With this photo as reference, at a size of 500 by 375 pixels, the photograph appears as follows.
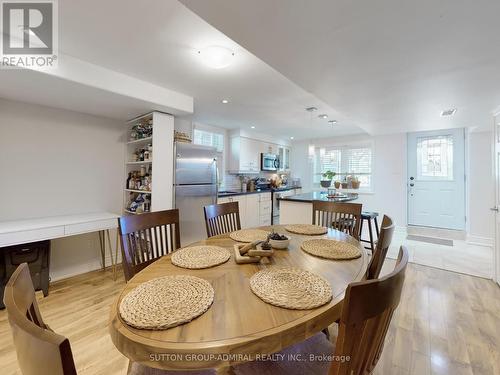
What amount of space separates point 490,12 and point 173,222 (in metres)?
2.13

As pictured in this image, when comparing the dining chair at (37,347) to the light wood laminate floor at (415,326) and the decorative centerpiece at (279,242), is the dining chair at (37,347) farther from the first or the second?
the light wood laminate floor at (415,326)

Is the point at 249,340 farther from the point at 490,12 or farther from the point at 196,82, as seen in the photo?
the point at 196,82

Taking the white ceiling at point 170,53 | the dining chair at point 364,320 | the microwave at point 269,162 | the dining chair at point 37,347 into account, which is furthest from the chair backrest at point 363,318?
the microwave at point 269,162

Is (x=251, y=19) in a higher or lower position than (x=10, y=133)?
higher

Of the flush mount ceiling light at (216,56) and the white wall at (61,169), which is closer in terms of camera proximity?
the flush mount ceiling light at (216,56)

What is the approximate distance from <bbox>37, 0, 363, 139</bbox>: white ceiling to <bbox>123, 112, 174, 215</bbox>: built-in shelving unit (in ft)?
1.80

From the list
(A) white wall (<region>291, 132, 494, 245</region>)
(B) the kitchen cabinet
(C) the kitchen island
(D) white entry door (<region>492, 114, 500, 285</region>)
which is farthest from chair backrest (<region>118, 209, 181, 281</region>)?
(B) the kitchen cabinet

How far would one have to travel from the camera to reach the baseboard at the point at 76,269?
8.94 ft

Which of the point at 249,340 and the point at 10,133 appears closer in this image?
the point at 249,340

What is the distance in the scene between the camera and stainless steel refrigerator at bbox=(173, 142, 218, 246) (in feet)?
10.2

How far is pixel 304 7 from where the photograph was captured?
44.6 inches

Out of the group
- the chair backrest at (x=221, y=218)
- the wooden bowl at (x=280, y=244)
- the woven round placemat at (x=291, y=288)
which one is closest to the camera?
the woven round placemat at (x=291, y=288)

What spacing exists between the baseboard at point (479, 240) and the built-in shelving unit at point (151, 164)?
513 centimetres

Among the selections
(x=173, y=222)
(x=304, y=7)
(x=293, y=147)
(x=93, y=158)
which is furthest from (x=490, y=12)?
(x=293, y=147)
